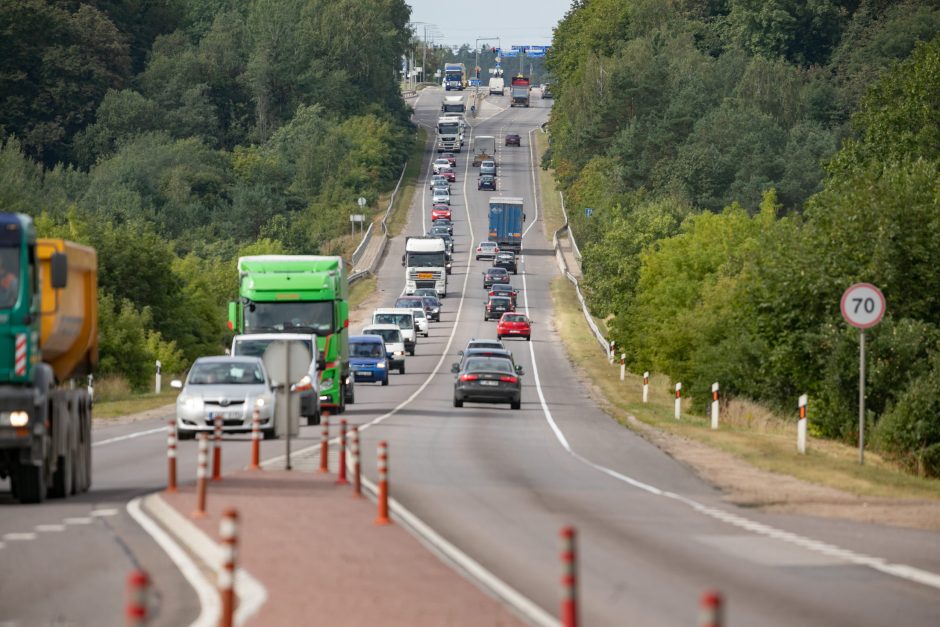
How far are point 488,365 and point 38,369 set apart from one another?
26501mm

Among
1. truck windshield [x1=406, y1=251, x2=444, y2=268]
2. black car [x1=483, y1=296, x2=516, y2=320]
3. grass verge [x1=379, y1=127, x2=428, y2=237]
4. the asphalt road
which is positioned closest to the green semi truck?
the asphalt road

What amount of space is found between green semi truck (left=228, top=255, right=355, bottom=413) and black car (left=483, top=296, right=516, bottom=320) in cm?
4819

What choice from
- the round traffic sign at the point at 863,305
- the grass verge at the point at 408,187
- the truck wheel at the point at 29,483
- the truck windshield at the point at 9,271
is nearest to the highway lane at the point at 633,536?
the round traffic sign at the point at 863,305

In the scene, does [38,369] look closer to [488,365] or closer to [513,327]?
[488,365]

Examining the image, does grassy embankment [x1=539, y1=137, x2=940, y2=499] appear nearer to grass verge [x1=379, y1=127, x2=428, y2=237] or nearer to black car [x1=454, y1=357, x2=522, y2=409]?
black car [x1=454, y1=357, x2=522, y2=409]

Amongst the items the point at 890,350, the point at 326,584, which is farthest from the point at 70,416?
the point at 890,350

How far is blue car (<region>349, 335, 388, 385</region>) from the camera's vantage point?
57.4m

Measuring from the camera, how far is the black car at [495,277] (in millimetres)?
104000

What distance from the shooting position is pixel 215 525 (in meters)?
17.4

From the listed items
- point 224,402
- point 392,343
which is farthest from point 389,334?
point 224,402

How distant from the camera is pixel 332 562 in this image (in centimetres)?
1528

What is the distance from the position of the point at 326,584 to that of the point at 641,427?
26932 mm

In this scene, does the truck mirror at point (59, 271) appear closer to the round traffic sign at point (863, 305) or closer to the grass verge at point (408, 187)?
the round traffic sign at point (863, 305)

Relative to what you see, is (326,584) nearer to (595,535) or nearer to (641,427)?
(595,535)
